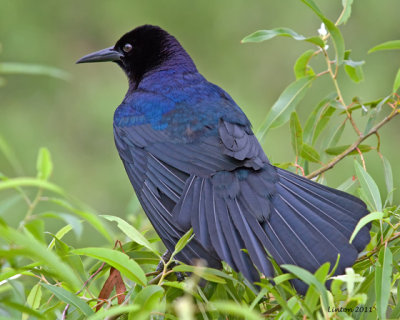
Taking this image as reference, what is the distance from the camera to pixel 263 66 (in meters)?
7.68

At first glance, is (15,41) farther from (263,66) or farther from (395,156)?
(395,156)

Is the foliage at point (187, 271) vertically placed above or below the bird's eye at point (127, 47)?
below

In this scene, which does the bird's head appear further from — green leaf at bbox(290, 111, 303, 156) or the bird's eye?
green leaf at bbox(290, 111, 303, 156)

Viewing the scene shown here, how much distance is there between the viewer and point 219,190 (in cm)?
248

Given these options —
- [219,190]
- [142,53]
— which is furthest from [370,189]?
[142,53]

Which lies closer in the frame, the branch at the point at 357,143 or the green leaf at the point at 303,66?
the branch at the point at 357,143

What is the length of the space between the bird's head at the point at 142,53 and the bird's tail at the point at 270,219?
1.31 meters

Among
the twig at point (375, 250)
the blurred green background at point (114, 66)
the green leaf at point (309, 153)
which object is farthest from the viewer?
the blurred green background at point (114, 66)

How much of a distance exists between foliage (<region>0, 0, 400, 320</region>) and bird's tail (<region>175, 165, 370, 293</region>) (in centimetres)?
8

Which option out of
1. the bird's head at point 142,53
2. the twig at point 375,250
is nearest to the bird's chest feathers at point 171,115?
the bird's head at point 142,53

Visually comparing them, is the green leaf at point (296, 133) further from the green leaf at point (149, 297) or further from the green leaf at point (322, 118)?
the green leaf at point (149, 297)

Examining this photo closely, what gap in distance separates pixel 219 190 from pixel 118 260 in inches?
29.9

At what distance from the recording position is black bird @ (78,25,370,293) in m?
2.16

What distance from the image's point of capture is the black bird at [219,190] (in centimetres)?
216
